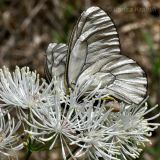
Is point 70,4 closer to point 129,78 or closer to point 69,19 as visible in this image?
point 69,19

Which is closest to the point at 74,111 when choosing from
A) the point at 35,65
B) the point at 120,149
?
the point at 120,149

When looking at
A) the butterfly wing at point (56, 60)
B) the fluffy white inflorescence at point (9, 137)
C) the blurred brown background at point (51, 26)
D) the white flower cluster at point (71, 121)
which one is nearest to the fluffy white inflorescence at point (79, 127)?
the white flower cluster at point (71, 121)

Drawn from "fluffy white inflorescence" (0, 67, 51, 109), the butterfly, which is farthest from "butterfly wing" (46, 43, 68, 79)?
"fluffy white inflorescence" (0, 67, 51, 109)

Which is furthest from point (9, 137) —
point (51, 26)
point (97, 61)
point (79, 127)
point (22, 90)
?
point (51, 26)

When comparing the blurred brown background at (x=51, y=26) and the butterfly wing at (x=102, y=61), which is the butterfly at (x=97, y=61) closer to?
the butterfly wing at (x=102, y=61)

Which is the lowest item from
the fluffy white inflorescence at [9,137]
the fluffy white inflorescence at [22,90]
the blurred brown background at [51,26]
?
the blurred brown background at [51,26]
